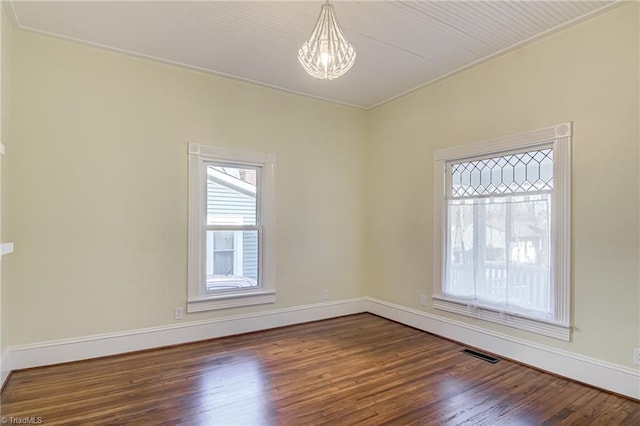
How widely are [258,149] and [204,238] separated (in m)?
1.22

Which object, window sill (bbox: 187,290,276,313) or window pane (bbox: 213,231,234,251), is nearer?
window sill (bbox: 187,290,276,313)

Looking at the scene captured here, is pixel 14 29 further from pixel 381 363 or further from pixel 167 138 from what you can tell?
pixel 381 363

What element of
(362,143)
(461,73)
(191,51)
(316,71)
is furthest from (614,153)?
(191,51)

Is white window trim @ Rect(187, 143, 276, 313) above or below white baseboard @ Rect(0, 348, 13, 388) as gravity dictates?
above

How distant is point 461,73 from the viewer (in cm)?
381

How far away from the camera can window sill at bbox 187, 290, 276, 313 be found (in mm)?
3781

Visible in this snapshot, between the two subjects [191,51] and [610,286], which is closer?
[610,286]

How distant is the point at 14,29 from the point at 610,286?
528 cm

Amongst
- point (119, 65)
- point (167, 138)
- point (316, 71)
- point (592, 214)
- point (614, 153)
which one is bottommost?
point (592, 214)

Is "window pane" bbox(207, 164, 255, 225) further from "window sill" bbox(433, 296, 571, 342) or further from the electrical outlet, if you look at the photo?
"window sill" bbox(433, 296, 571, 342)
